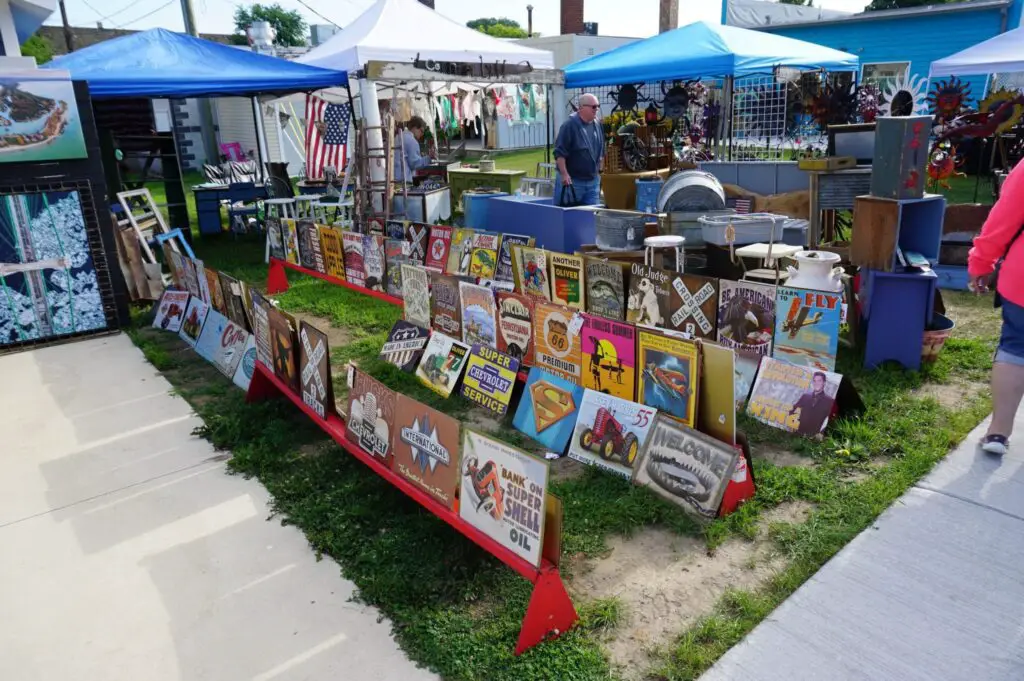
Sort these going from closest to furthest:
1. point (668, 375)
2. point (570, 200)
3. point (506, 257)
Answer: point (668, 375)
point (506, 257)
point (570, 200)

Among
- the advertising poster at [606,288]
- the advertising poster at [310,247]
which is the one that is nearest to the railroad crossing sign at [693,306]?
the advertising poster at [606,288]

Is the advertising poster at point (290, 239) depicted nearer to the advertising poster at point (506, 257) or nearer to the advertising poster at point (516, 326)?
the advertising poster at point (506, 257)

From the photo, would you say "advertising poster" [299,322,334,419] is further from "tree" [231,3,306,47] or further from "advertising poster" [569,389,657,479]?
"tree" [231,3,306,47]

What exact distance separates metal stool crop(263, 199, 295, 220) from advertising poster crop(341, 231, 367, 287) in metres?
4.03

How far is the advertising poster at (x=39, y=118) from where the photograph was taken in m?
6.78

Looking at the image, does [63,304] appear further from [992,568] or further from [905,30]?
[905,30]


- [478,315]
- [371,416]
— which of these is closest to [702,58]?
[478,315]

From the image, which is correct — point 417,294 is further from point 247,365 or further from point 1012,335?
point 1012,335

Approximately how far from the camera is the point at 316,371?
438 centimetres

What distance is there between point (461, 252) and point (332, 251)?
1.90 m

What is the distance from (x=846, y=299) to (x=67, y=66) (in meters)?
10.4

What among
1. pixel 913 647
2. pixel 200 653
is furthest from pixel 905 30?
pixel 200 653

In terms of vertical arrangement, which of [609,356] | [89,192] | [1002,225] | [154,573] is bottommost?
[154,573]

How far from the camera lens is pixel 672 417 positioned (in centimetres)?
392
